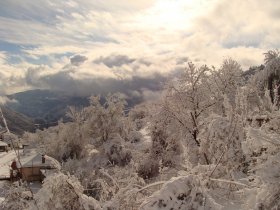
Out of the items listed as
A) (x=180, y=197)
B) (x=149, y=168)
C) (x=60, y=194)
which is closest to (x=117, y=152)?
(x=149, y=168)

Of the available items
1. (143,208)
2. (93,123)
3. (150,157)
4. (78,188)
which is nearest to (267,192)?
(143,208)

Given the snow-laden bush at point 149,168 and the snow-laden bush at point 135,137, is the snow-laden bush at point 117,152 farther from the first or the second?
the snow-laden bush at point 149,168

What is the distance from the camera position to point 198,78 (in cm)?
2689

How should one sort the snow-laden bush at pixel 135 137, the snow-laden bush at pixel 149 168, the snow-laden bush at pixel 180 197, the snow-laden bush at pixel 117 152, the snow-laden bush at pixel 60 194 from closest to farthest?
1. the snow-laden bush at pixel 180 197
2. the snow-laden bush at pixel 60 194
3. the snow-laden bush at pixel 149 168
4. the snow-laden bush at pixel 117 152
5. the snow-laden bush at pixel 135 137

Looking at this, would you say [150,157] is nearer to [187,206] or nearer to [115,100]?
[115,100]

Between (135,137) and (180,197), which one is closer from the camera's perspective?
(180,197)

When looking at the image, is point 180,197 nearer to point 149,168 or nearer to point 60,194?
point 60,194

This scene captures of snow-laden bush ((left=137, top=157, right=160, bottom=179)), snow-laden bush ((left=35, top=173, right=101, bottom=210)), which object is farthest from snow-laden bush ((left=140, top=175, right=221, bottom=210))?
snow-laden bush ((left=137, top=157, right=160, bottom=179))

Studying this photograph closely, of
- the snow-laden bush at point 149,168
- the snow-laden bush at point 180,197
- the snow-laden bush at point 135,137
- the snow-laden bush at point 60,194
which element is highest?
the snow-laden bush at point 180,197

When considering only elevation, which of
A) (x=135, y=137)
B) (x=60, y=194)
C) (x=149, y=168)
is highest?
(x=60, y=194)

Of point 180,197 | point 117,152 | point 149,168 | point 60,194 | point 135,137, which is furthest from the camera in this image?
point 135,137

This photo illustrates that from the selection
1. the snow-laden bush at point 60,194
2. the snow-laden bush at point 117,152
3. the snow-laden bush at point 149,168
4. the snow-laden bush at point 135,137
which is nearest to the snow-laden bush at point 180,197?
the snow-laden bush at point 60,194

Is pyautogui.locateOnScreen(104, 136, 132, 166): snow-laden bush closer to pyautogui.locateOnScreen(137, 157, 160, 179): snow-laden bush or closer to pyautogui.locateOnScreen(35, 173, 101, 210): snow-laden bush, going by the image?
pyautogui.locateOnScreen(137, 157, 160, 179): snow-laden bush

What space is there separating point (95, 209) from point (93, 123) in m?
43.6
